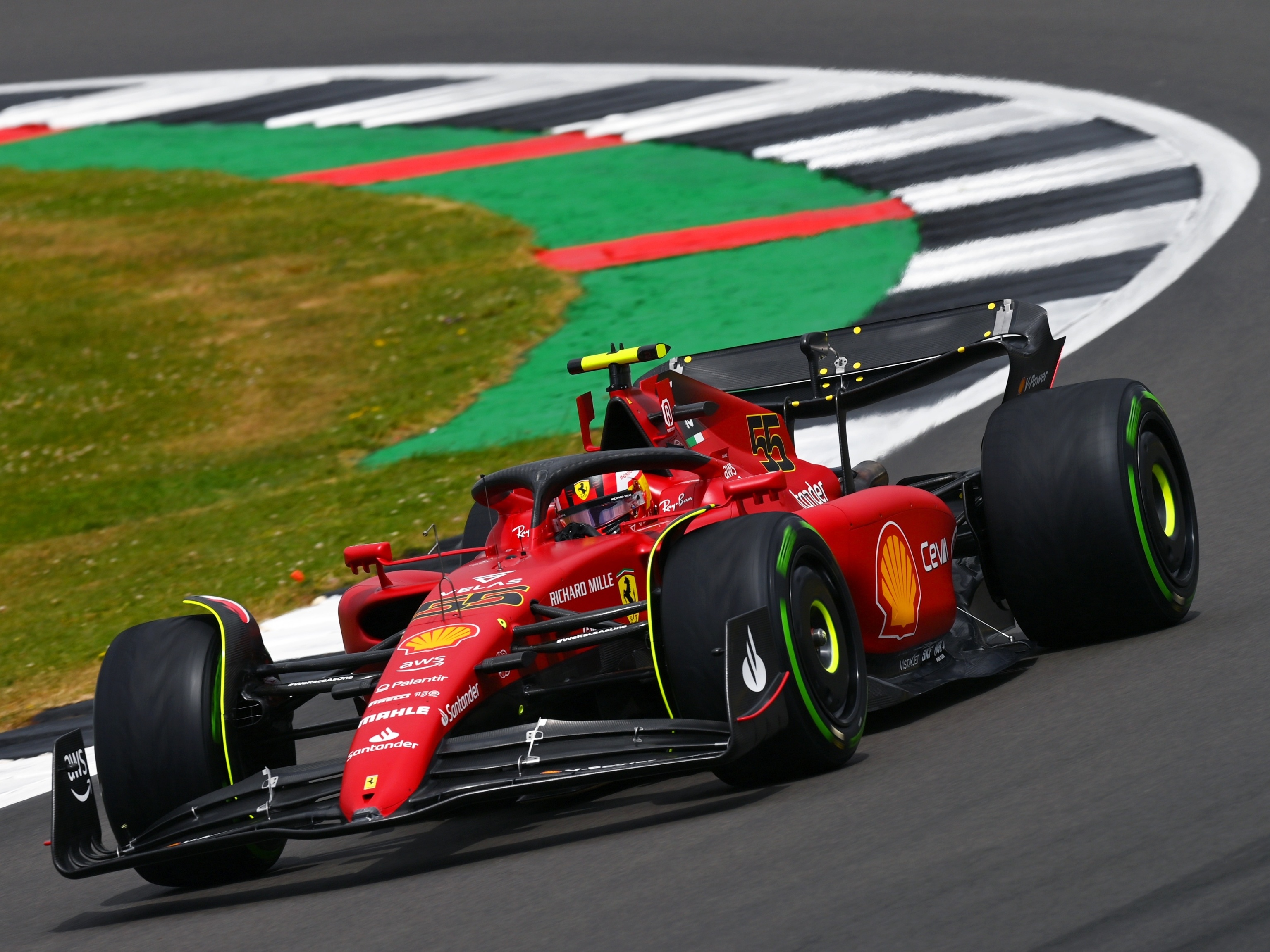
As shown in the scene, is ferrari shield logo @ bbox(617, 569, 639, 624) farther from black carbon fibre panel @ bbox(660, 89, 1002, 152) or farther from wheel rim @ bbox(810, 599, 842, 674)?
black carbon fibre panel @ bbox(660, 89, 1002, 152)

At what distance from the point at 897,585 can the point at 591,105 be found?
1404 cm

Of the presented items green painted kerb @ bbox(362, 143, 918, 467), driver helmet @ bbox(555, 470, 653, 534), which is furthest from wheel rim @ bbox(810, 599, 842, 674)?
green painted kerb @ bbox(362, 143, 918, 467)

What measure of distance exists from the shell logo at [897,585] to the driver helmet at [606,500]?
0.89m

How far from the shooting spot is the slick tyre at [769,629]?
5.38 metres

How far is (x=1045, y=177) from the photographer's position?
15047mm

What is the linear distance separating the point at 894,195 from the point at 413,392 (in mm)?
4719

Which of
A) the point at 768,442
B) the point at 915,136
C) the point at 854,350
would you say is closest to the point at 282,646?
the point at 768,442

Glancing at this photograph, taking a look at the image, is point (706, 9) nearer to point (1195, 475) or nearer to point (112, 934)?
point (1195, 475)

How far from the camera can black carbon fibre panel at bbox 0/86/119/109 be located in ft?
75.6

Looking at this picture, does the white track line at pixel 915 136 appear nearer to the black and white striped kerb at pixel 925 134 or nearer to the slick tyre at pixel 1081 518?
the black and white striped kerb at pixel 925 134

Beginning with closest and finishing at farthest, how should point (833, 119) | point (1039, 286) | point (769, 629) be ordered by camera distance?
point (769, 629) → point (1039, 286) → point (833, 119)

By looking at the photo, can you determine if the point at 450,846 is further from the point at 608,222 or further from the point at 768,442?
the point at 608,222

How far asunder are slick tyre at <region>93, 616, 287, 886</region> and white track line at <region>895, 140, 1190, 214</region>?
9928mm

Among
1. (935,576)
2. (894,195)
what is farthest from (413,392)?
(935,576)
